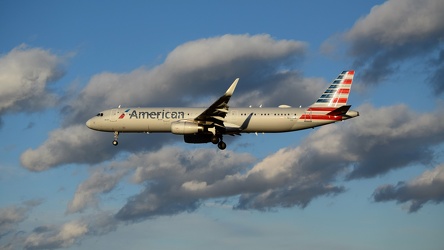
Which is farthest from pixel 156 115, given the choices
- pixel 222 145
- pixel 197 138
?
pixel 222 145

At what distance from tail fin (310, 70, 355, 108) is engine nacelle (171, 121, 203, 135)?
15.4 meters

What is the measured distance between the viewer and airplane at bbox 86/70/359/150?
90250 mm

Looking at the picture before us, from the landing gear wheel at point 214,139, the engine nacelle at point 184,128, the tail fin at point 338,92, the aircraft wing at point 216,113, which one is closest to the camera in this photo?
the aircraft wing at point 216,113

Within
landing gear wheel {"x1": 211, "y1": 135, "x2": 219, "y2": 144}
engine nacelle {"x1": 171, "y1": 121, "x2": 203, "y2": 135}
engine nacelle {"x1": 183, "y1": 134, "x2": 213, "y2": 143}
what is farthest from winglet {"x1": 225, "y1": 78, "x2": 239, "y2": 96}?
engine nacelle {"x1": 183, "y1": 134, "x2": 213, "y2": 143}

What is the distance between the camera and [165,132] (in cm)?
9512

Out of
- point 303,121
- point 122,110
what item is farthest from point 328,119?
point 122,110

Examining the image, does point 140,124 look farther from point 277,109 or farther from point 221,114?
point 277,109

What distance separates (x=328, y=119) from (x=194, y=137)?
18.1 metres

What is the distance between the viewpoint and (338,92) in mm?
96000

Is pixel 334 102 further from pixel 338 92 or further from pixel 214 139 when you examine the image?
pixel 214 139

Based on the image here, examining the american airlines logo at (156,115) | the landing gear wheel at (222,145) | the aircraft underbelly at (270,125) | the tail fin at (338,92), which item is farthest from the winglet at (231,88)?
the tail fin at (338,92)

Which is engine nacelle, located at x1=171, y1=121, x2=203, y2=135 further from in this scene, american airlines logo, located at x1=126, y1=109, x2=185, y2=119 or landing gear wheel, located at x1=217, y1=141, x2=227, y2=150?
landing gear wheel, located at x1=217, y1=141, x2=227, y2=150

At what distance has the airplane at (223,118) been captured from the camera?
90.2m

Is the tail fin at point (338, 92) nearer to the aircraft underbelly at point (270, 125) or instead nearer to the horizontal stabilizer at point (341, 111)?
the horizontal stabilizer at point (341, 111)
